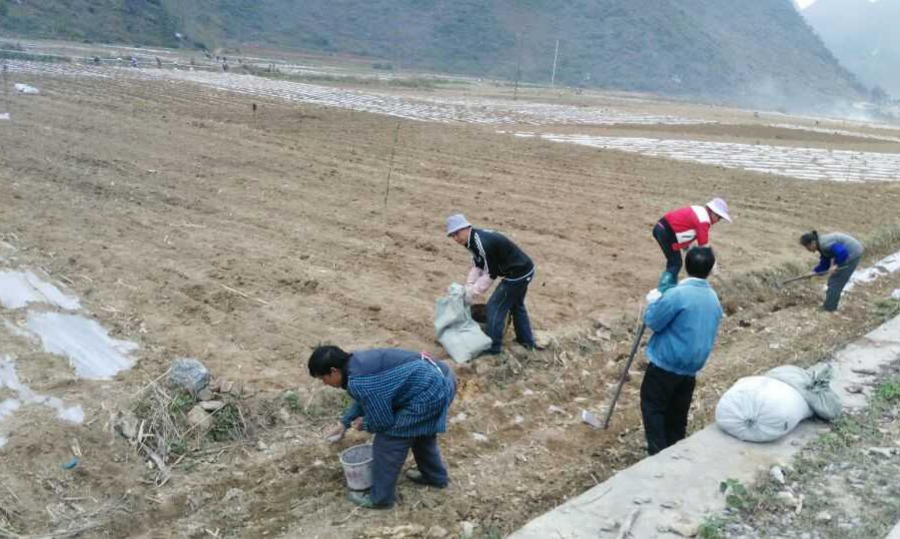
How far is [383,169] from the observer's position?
13.9 metres

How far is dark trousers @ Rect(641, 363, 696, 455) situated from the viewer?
4.93 m

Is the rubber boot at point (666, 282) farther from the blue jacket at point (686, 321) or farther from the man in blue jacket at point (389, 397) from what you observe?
the man in blue jacket at point (389, 397)

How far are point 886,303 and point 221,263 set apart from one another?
773 cm

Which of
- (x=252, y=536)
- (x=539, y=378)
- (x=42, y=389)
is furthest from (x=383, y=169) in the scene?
(x=252, y=536)

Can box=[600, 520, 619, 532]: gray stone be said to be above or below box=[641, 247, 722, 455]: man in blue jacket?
below

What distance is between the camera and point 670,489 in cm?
450

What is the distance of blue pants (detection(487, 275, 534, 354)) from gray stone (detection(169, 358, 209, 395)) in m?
2.34

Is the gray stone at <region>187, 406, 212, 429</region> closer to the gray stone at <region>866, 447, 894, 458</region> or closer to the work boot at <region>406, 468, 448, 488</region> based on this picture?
the work boot at <region>406, 468, 448, 488</region>

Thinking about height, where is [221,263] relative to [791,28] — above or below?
below

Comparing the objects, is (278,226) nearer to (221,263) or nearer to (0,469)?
(221,263)

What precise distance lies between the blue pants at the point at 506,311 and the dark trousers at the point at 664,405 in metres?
1.46

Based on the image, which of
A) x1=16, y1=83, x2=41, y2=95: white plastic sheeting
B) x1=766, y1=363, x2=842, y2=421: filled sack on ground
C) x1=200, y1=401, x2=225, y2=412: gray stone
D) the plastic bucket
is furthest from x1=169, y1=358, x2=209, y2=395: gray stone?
x1=16, y1=83, x2=41, y2=95: white plastic sheeting

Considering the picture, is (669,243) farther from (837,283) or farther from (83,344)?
(83,344)

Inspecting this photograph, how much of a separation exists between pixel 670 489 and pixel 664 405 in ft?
2.23
